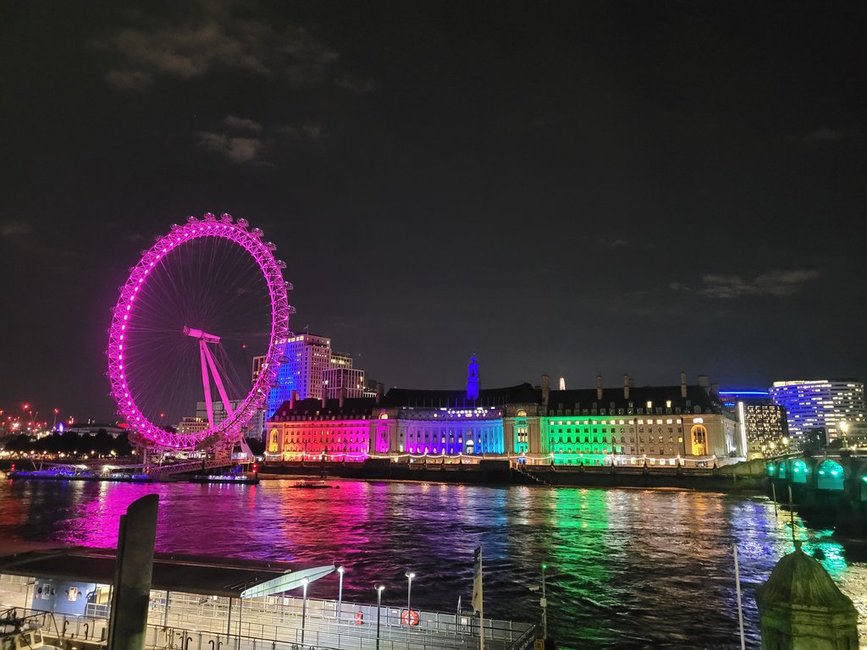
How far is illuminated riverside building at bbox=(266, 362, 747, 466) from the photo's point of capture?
5994 inches

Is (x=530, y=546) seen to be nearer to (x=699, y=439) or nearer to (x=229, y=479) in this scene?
(x=229, y=479)

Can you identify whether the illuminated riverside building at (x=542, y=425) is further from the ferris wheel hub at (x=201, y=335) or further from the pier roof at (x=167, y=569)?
the pier roof at (x=167, y=569)

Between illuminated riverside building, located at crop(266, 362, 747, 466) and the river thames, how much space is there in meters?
62.0

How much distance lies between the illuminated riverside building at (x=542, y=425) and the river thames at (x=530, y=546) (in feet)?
203

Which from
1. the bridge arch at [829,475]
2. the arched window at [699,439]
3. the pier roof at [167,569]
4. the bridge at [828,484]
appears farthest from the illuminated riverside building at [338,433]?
the pier roof at [167,569]

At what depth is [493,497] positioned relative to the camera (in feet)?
318

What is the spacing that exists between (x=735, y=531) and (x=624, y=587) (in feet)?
93.0

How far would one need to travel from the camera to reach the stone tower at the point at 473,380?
190850 millimetres

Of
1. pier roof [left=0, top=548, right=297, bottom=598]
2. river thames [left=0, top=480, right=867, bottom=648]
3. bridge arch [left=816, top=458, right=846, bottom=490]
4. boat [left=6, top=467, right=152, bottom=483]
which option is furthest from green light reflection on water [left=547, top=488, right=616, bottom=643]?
boat [left=6, top=467, right=152, bottom=483]

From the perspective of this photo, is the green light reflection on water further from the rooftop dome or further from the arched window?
the arched window

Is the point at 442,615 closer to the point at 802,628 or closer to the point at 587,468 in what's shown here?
the point at 802,628

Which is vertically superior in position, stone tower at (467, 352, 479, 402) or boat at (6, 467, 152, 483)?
stone tower at (467, 352, 479, 402)

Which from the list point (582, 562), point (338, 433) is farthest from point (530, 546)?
point (338, 433)

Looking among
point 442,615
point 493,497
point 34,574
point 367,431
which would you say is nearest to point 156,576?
point 34,574
